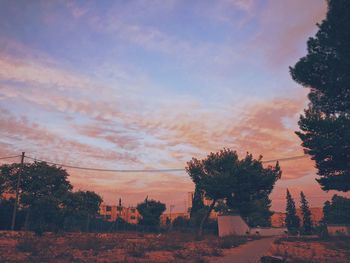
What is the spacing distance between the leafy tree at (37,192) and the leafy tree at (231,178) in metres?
20.6

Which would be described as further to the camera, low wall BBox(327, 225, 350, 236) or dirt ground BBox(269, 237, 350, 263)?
low wall BBox(327, 225, 350, 236)

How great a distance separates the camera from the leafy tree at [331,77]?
18.1 m

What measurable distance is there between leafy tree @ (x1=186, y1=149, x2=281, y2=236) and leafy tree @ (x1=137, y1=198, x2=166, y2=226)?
25.7 m

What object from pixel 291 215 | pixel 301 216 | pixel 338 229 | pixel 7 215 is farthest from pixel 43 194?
pixel 301 216

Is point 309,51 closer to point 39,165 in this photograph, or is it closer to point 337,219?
point 39,165

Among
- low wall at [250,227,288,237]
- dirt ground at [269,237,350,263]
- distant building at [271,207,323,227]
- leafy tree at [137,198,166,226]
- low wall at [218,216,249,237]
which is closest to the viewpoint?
dirt ground at [269,237,350,263]

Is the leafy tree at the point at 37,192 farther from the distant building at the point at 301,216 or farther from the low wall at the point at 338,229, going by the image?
the distant building at the point at 301,216

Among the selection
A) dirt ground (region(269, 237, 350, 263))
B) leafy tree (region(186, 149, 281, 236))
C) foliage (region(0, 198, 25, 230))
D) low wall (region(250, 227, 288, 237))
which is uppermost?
leafy tree (region(186, 149, 281, 236))

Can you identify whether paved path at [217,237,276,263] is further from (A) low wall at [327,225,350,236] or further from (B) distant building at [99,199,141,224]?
(B) distant building at [99,199,141,224]

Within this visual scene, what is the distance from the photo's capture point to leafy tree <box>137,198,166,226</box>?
67812 millimetres

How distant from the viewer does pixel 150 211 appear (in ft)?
223

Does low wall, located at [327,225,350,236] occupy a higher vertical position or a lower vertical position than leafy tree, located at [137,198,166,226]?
lower

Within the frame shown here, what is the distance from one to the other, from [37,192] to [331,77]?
41.1 meters

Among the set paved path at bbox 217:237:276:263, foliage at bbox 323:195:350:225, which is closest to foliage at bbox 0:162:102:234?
paved path at bbox 217:237:276:263
